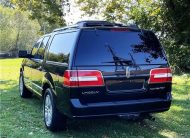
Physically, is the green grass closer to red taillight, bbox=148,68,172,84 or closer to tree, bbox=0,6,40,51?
red taillight, bbox=148,68,172,84

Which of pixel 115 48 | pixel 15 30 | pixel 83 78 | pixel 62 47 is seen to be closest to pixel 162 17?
pixel 62 47

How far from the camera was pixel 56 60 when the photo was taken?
6.62 meters

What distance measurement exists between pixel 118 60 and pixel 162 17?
49.0 feet

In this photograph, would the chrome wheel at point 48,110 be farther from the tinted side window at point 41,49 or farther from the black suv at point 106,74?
the tinted side window at point 41,49

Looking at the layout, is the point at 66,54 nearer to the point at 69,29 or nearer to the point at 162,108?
the point at 69,29

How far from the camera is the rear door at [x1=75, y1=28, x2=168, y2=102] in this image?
578 centimetres

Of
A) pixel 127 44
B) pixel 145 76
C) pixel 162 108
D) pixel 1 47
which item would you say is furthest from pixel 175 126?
pixel 1 47

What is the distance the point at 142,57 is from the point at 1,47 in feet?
184

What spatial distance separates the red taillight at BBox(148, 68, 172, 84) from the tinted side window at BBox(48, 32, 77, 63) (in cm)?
140

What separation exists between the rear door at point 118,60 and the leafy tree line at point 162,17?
12.5 metres

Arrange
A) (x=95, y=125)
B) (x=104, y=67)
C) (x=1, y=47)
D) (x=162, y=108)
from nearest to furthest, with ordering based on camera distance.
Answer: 1. (x=104, y=67)
2. (x=162, y=108)
3. (x=95, y=125)
4. (x=1, y=47)

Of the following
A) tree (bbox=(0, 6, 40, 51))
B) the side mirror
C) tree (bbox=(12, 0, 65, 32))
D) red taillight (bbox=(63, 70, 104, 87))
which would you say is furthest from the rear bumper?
tree (bbox=(0, 6, 40, 51))

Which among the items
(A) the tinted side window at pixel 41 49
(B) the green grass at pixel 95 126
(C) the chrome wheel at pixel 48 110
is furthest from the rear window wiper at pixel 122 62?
(A) the tinted side window at pixel 41 49

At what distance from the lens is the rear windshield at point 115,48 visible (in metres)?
5.80
